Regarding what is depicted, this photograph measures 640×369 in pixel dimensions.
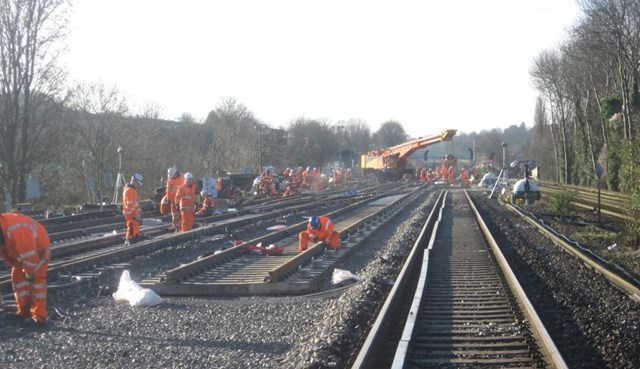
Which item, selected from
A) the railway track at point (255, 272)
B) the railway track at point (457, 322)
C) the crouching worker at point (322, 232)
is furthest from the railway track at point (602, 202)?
the railway track at point (457, 322)

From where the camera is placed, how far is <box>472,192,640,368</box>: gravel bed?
721cm

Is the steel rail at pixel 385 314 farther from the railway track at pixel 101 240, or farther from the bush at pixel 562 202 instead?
the bush at pixel 562 202

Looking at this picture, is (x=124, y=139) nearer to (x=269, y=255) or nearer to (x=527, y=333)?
(x=269, y=255)

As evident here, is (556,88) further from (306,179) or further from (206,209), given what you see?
(206,209)

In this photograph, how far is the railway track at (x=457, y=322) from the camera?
6.99 m

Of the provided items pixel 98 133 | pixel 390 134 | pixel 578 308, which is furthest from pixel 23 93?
pixel 390 134

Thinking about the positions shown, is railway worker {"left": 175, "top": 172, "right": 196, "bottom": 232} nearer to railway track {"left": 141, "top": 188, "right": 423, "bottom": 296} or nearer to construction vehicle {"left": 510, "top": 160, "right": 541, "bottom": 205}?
railway track {"left": 141, "top": 188, "right": 423, "bottom": 296}

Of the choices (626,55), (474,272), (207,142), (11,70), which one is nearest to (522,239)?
(474,272)

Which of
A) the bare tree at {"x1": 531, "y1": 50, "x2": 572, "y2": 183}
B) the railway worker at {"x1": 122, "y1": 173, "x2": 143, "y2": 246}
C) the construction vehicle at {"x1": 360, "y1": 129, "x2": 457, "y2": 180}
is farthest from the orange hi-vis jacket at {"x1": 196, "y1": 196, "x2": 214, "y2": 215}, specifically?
the bare tree at {"x1": 531, "y1": 50, "x2": 572, "y2": 183}

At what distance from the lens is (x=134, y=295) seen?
1046cm

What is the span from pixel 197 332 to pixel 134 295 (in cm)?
227

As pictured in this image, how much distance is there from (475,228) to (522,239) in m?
3.40

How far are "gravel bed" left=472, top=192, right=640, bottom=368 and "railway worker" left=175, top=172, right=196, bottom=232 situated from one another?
794 cm

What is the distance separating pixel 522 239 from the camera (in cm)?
1955
